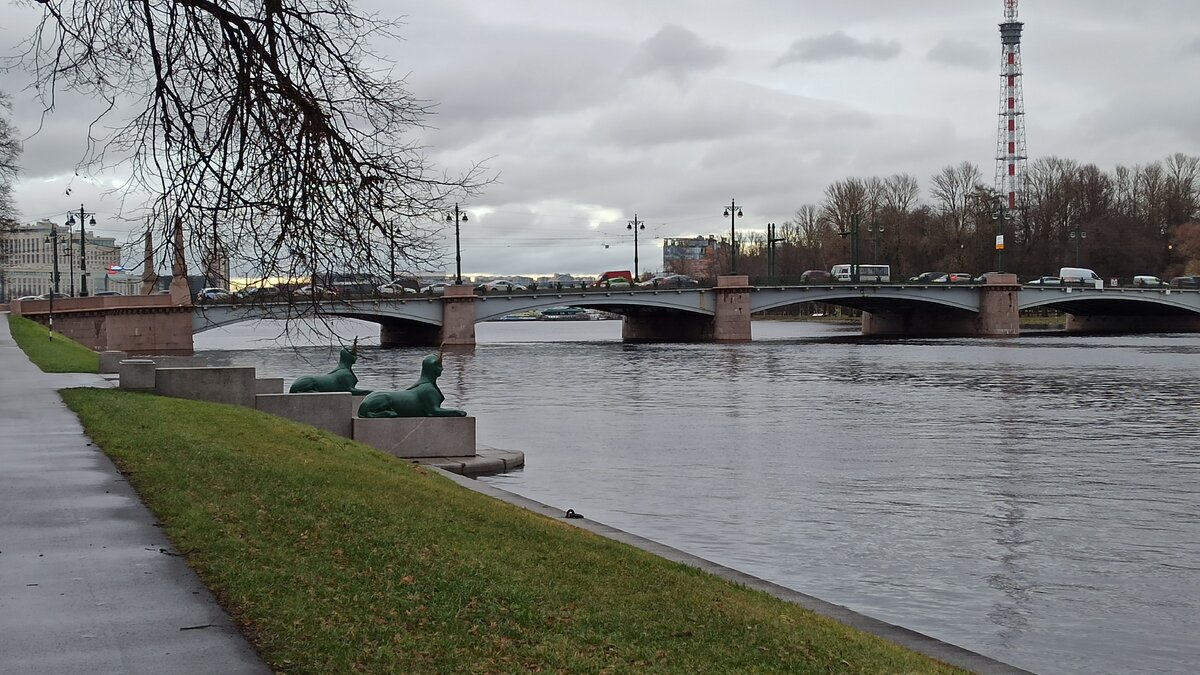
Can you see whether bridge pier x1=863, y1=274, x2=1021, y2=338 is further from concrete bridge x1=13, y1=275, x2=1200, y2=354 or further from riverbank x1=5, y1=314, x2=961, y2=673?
riverbank x1=5, y1=314, x2=961, y2=673

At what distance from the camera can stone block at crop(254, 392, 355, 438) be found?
21281 millimetres

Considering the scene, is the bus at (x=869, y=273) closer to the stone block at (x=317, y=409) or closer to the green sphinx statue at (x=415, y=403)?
the green sphinx statue at (x=415, y=403)

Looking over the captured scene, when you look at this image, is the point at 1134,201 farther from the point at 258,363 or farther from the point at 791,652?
the point at 791,652

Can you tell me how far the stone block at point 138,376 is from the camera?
22156 mm

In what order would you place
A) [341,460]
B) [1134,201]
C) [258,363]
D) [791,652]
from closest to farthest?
1. [791,652]
2. [341,460]
3. [258,363]
4. [1134,201]

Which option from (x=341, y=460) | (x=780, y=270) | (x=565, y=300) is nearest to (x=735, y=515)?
(x=341, y=460)

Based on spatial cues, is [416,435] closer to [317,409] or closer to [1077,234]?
[317,409]

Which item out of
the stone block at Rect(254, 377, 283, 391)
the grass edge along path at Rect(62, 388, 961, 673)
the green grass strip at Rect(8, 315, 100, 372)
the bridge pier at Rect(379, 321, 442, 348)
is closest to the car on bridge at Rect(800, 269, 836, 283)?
the bridge pier at Rect(379, 321, 442, 348)

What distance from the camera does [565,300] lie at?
89062 millimetres

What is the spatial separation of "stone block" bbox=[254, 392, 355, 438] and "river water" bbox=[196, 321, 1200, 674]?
9.11 feet

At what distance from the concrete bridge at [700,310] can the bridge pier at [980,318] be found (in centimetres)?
8

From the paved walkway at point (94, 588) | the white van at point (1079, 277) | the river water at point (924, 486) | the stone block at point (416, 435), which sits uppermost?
the white van at point (1079, 277)

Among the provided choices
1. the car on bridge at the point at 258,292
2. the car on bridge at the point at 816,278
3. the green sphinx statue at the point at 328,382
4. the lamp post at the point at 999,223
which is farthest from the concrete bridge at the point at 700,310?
the car on bridge at the point at 258,292

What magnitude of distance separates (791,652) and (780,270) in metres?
141
